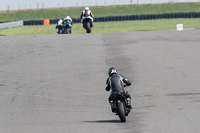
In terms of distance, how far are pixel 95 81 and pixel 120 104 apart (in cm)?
585

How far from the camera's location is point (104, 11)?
3398 inches

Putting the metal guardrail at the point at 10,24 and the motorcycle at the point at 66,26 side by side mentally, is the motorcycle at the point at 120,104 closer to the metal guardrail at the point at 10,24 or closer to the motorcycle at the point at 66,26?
the motorcycle at the point at 66,26

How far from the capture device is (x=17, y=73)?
18.5 metres

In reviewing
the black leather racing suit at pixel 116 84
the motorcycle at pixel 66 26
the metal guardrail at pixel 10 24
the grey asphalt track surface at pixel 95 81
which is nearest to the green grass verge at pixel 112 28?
the metal guardrail at pixel 10 24

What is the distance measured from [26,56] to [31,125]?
1012cm

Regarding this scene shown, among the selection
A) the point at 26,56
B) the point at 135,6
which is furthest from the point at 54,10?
the point at 26,56

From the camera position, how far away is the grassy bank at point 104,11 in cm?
8338

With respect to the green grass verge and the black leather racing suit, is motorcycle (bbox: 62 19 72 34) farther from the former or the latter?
the black leather racing suit

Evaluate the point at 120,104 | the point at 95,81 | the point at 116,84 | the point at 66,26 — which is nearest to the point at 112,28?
the point at 66,26

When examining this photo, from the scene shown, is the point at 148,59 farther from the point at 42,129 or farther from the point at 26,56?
the point at 42,129

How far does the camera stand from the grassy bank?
83375mm

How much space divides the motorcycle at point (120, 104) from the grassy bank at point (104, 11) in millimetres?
71573

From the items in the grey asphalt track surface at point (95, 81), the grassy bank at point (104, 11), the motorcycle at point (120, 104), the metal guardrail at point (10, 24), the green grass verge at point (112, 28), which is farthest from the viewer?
the grassy bank at point (104, 11)

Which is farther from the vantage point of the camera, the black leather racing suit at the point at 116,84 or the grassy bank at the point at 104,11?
the grassy bank at the point at 104,11
